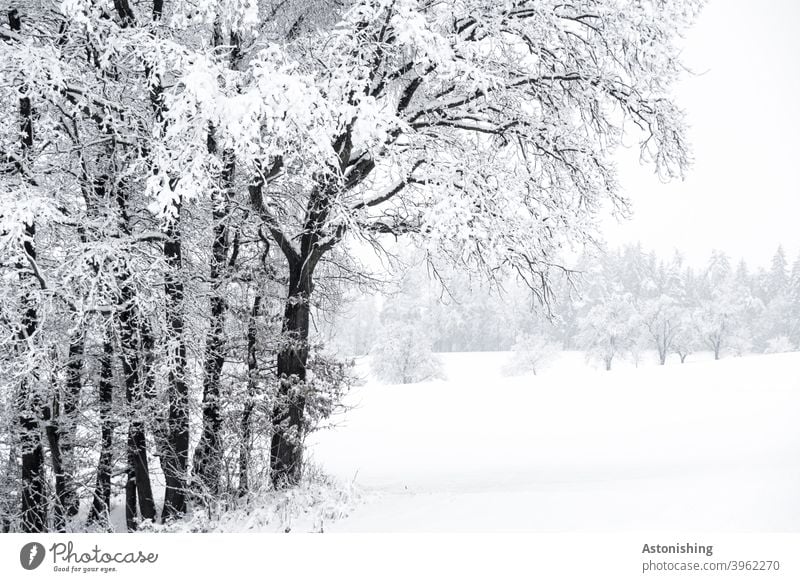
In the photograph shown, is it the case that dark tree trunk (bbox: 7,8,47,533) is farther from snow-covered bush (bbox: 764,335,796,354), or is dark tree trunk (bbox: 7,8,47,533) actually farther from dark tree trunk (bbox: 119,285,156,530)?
snow-covered bush (bbox: 764,335,796,354)

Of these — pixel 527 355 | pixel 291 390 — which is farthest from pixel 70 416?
pixel 527 355

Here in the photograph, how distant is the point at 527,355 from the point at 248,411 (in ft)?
117

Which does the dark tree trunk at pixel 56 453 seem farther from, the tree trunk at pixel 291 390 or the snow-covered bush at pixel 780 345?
the snow-covered bush at pixel 780 345

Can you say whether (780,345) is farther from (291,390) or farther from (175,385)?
(175,385)

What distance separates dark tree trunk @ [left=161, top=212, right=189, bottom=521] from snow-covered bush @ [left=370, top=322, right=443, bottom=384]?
29917mm

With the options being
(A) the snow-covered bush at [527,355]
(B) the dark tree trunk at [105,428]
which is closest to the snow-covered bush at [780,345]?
(A) the snow-covered bush at [527,355]

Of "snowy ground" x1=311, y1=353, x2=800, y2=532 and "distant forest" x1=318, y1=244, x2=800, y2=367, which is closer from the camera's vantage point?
"snowy ground" x1=311, y1=353, x2=800, y2=532

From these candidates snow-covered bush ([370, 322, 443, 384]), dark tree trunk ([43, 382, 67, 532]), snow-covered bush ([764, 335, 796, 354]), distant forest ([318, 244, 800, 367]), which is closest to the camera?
dark tree trunk ([43, 382, 67, 532])

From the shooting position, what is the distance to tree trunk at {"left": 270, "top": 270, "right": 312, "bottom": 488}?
602cm

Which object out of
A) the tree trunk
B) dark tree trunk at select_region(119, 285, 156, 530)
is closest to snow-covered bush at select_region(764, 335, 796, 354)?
the tree trunk

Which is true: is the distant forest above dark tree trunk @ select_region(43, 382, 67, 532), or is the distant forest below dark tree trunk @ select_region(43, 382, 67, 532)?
above

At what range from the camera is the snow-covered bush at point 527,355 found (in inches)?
1559

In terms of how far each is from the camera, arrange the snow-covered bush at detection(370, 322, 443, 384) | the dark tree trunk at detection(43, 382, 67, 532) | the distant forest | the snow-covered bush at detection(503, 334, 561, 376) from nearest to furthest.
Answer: the dark tree trunk at detection(43, 382, 67, 532)
the distant forest
the snow-covered bush at detection(370, 322, 443, 384)
the snow-covered bush at detection(503, 334, 561, 376)

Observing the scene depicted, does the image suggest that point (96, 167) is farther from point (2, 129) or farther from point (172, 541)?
point (172, 541)
